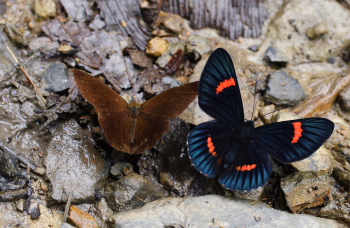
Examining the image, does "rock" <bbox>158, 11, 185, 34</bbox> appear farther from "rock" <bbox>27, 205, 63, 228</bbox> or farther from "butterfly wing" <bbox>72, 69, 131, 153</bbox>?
"rock" <bbox>27, 205, 63, 228</bbox>

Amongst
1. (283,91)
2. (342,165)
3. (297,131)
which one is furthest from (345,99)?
(297,131)

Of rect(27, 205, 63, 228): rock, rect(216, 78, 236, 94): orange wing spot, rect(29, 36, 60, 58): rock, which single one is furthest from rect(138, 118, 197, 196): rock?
rect(29, 36, 60, 58): rock

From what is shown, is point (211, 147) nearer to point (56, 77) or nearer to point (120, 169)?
point (120, 169)

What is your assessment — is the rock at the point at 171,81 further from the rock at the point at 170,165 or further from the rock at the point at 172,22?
the rock at the point at 172,22

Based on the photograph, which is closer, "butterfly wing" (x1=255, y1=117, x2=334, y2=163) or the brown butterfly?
"butterfly wing" (x1=255, y1=117, x2=334, y2=163)

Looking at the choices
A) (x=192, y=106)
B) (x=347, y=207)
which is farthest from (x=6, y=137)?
(x=347, y=207)

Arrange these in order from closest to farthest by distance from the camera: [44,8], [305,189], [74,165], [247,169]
→ [247,169] < [305,189] < [74,165] < [44,8]

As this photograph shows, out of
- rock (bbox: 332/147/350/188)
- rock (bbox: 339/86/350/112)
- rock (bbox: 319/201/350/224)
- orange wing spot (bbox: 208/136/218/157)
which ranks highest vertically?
orange wing spot (bbox: 208/136/218/157)
